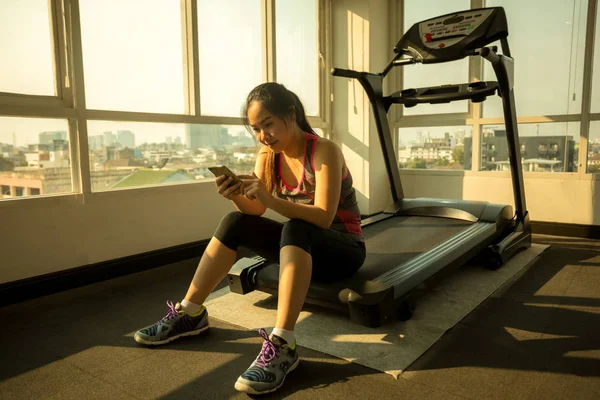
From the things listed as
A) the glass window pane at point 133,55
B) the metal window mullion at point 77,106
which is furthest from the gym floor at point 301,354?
the glass window pane at point 133,55

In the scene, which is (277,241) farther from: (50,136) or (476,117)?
(476,117)

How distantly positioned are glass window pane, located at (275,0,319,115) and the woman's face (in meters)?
2.42

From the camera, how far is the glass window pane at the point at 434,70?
4121 millimetres

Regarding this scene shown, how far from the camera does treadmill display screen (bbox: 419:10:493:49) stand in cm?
282

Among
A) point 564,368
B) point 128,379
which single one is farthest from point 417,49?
point 128,379

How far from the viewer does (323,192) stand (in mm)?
1611

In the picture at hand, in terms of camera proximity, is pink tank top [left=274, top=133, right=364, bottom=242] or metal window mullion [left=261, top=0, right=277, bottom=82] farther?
metal window mullion [left=261, top=0, right=277, bottom=82]

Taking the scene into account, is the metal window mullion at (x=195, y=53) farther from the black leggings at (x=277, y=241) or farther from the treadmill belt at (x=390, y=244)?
the black leggings at (x=277, y=241)

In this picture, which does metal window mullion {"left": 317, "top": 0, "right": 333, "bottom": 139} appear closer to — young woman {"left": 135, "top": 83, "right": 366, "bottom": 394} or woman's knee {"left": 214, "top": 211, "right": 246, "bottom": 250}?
young woman {"left": 135, "top": 83, "right": 366, "bottom": 394}

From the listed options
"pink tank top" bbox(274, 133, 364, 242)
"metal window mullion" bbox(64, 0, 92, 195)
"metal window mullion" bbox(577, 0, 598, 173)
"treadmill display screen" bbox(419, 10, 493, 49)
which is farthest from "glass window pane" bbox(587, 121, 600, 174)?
"metal window mullion" bbox(64, 0, 92, 195)

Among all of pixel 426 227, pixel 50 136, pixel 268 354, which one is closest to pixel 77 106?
pixel 50 136

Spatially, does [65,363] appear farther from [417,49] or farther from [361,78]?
[417,49]

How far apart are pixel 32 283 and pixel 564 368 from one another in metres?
2.40

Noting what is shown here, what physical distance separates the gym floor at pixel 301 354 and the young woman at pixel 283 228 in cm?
8
